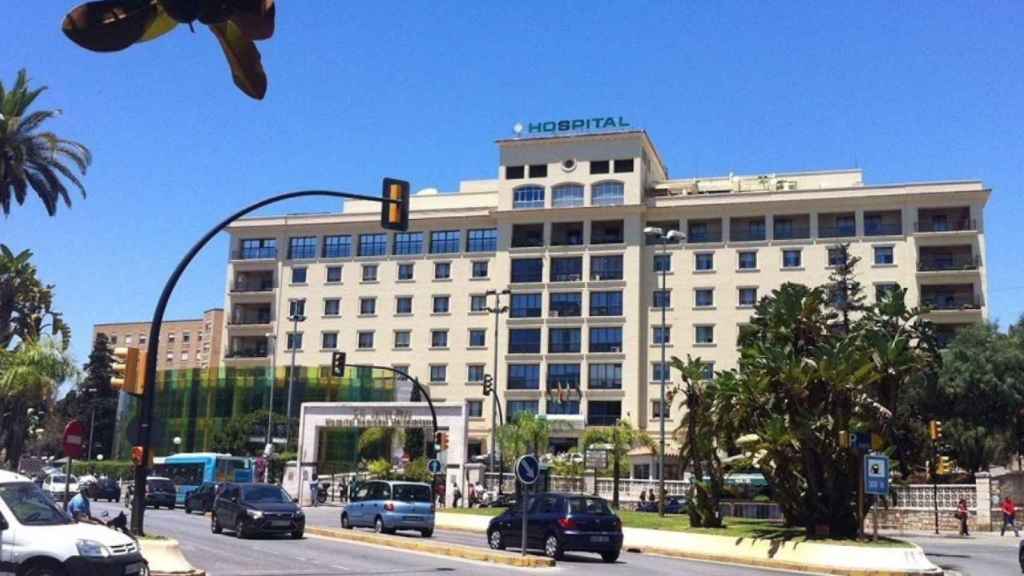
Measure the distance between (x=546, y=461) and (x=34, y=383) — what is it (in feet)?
90.9

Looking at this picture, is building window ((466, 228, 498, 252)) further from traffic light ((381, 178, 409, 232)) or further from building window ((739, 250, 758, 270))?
traffic light ((381, 178, 409, 232))

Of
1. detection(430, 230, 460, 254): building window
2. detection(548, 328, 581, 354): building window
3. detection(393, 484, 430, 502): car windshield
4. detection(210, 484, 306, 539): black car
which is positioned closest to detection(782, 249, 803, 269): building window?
detection(548, 328, 581, 354): building window

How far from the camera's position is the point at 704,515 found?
3109 cm

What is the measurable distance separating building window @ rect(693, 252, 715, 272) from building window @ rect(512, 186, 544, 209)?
13137 mm

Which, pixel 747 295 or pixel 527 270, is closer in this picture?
pixel 747 295

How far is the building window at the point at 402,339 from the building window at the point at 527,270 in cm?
1041

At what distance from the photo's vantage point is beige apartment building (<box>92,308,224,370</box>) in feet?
418

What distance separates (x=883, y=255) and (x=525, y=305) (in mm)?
27590

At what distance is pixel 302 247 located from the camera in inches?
3548

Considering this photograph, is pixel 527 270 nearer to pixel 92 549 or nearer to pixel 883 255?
pixel 883 255

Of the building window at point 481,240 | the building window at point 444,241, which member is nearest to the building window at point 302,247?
the building window at point 444,241

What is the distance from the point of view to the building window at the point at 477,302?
274ft

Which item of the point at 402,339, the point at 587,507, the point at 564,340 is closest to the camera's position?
the point at 587,507

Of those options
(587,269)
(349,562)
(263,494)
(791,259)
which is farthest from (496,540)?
(791,259)
